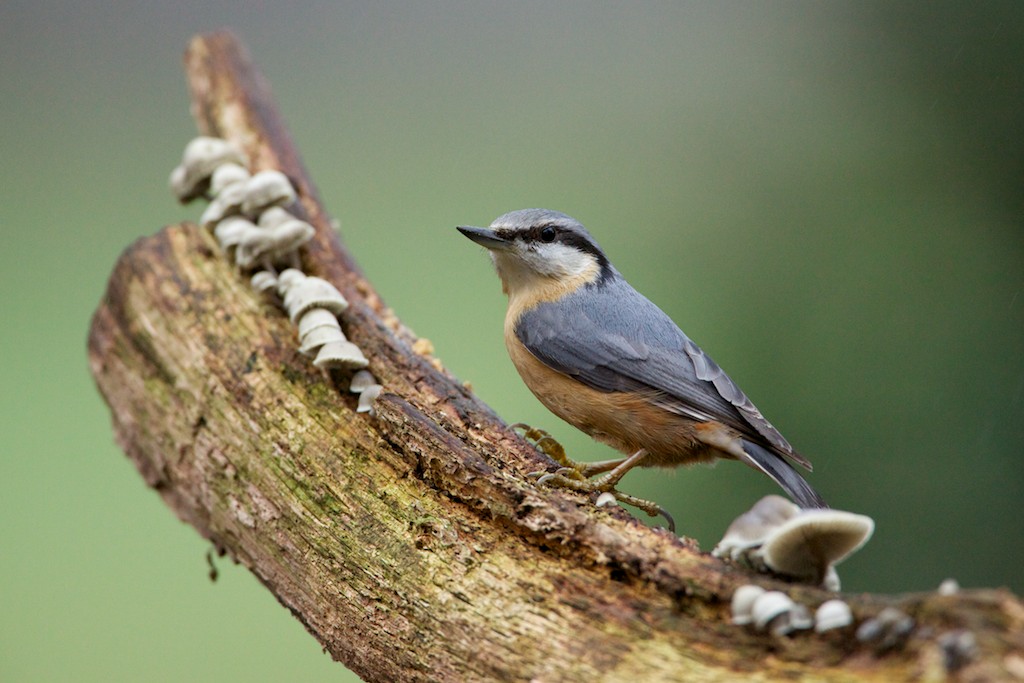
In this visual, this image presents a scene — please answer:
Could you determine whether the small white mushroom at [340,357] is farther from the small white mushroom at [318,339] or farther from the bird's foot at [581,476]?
the bird's foot at [581,476]

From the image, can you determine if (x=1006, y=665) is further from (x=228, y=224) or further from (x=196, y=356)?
(x=228, y=224)

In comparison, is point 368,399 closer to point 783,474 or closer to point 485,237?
point 485,237

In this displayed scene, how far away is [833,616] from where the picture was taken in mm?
1567

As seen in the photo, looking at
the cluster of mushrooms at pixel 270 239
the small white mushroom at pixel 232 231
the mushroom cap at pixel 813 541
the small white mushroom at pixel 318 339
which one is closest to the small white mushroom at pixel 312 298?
the cluster of mushrooms at pixel 270 239

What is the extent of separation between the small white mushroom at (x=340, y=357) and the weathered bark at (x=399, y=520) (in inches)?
2.5

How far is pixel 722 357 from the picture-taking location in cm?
365

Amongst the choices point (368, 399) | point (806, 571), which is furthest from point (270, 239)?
point (806, 571)

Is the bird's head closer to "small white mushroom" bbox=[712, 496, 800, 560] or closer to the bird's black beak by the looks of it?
the bird's black beak

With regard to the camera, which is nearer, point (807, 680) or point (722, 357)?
point (807, 680)

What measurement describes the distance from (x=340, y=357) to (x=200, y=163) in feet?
3.98

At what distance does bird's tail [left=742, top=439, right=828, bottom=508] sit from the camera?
2.38m

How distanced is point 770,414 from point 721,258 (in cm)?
78

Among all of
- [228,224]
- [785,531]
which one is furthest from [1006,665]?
[228,224]

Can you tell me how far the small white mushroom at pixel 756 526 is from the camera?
5.90 feet
